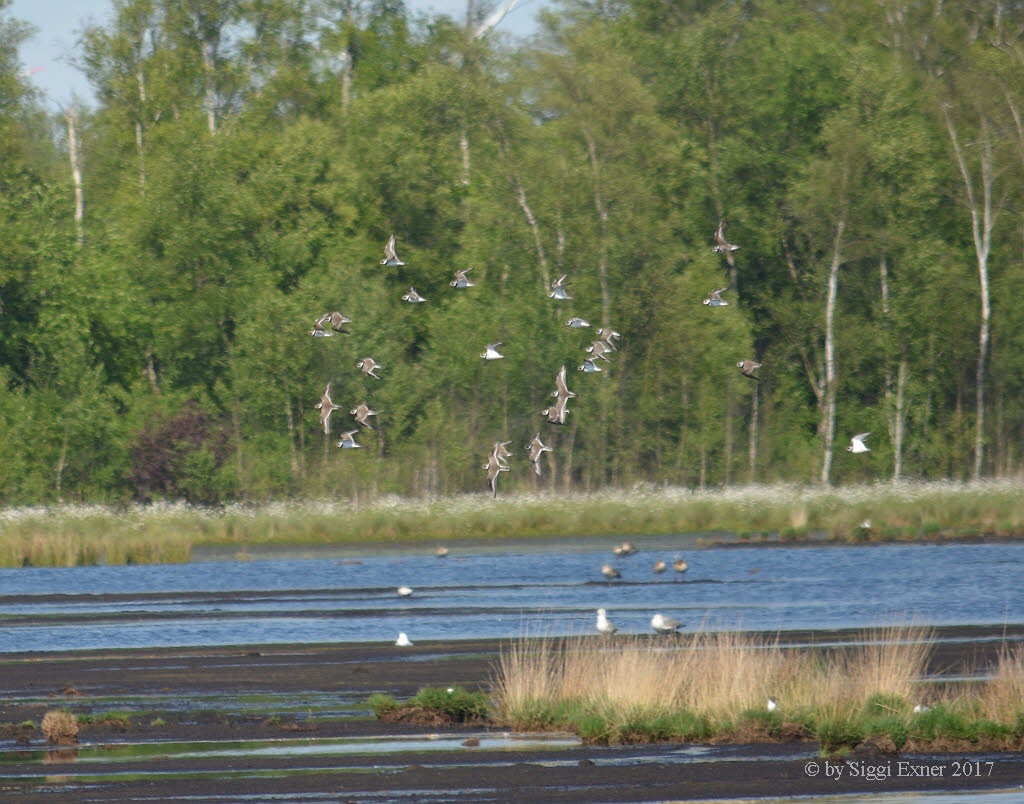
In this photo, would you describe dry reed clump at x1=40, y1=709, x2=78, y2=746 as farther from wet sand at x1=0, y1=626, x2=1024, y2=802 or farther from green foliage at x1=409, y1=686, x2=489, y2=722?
green foliage at x1=409, y1=686, x2=489, y2=722

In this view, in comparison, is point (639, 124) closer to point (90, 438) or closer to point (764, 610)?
point (90, 438)

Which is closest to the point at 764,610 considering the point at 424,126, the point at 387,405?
the point at 387,405

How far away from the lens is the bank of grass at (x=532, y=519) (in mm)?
55562

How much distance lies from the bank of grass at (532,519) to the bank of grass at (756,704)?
111ft

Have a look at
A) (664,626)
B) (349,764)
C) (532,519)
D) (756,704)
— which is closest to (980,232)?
(532,519)

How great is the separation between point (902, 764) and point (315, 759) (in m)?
5.80

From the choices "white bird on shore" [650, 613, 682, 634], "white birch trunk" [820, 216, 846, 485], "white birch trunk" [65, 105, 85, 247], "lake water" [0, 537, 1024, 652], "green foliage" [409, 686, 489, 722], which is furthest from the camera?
"white birch trunk" [65, 105, 85, 247]

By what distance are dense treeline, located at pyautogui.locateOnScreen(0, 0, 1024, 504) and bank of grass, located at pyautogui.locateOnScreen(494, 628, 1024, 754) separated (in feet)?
144

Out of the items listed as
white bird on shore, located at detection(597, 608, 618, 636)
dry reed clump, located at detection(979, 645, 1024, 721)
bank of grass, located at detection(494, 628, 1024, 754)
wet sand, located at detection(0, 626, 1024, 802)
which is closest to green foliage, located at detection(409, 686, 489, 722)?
bank of grass, located at detection(494, 628, 1024, 754)

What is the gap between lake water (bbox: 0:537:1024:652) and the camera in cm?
3472

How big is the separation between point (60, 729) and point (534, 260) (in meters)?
50.4

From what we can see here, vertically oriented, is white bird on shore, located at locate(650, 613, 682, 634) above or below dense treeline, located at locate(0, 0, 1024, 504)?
below

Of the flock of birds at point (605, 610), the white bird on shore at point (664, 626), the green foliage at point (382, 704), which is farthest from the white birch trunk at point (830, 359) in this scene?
the green foliage at point (382, 704)

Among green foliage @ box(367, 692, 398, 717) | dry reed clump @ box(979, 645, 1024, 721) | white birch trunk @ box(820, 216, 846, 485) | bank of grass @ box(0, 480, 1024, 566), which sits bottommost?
green foliage @ box(367, 692, 398, 717)
